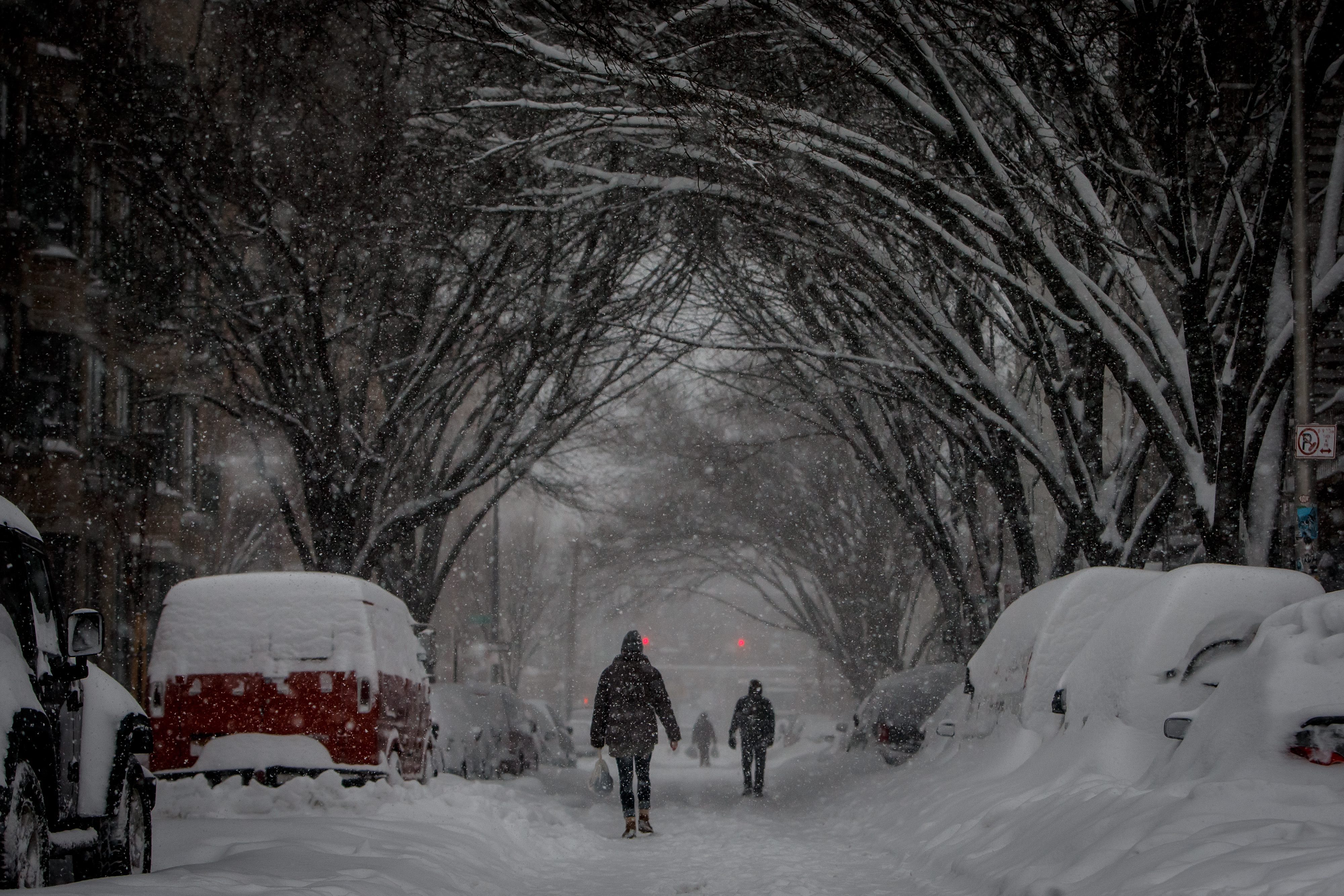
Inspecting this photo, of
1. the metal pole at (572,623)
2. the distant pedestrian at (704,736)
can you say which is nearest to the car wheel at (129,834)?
the metal pole at (572,623)

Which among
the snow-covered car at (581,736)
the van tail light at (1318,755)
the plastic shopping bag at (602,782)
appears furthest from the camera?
the snow-covered car at (581,736)

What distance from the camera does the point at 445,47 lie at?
1476 cm

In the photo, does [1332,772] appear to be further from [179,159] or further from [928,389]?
[179,159]

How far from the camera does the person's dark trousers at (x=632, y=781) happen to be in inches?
474

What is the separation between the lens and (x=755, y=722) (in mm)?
17875

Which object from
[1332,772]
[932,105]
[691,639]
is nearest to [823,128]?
[932,105]

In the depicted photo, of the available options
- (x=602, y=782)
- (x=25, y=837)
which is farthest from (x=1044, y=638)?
(x=602, y=782)

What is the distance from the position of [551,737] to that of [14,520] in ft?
72.3

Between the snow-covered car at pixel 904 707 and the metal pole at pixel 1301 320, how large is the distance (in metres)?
5.12

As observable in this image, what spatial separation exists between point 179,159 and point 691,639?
9222 cm

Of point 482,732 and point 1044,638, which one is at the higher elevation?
point 1044,638

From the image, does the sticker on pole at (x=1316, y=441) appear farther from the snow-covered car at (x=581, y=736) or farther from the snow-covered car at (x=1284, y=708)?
the snow-covered car at (x=581, y=736)

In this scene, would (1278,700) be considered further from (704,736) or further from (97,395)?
(704,736)

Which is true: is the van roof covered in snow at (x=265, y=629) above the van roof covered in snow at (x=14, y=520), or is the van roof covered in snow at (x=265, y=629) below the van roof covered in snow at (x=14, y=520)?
below
